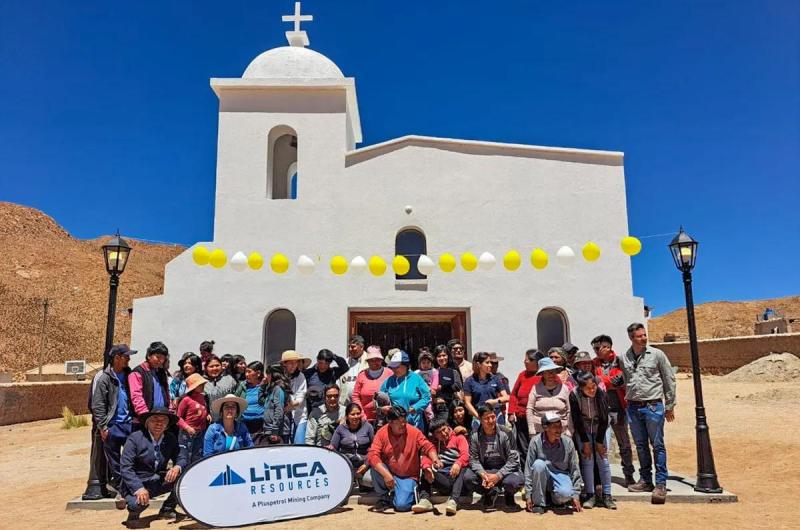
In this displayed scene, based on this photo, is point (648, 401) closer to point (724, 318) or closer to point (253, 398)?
point (253, 398)

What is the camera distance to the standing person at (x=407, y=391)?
7258mm

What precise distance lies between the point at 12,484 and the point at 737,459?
1244cm

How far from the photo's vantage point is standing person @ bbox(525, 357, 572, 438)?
22.4ft

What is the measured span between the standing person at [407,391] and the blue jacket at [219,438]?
1.77 meters

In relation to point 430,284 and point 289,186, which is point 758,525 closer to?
point 430,284

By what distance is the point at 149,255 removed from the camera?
73.4 meters

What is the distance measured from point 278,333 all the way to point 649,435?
7159mm

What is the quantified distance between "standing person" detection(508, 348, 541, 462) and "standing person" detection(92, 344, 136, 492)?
15.4 feet

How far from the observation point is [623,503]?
701 cm

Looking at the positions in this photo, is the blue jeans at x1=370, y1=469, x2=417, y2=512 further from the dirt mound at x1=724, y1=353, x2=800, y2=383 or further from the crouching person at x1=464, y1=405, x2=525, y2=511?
the dirt mound at x1=724, y1=353, x2=800, y2=383

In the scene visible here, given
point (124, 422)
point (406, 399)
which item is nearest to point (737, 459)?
point (406, 399)

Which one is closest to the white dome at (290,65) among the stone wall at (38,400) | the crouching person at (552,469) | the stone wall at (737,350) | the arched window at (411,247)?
the arched window at (411,247)

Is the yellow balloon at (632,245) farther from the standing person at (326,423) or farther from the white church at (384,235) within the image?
the standing person at (326,423)

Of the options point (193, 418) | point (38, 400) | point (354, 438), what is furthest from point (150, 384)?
point (38, 400)
